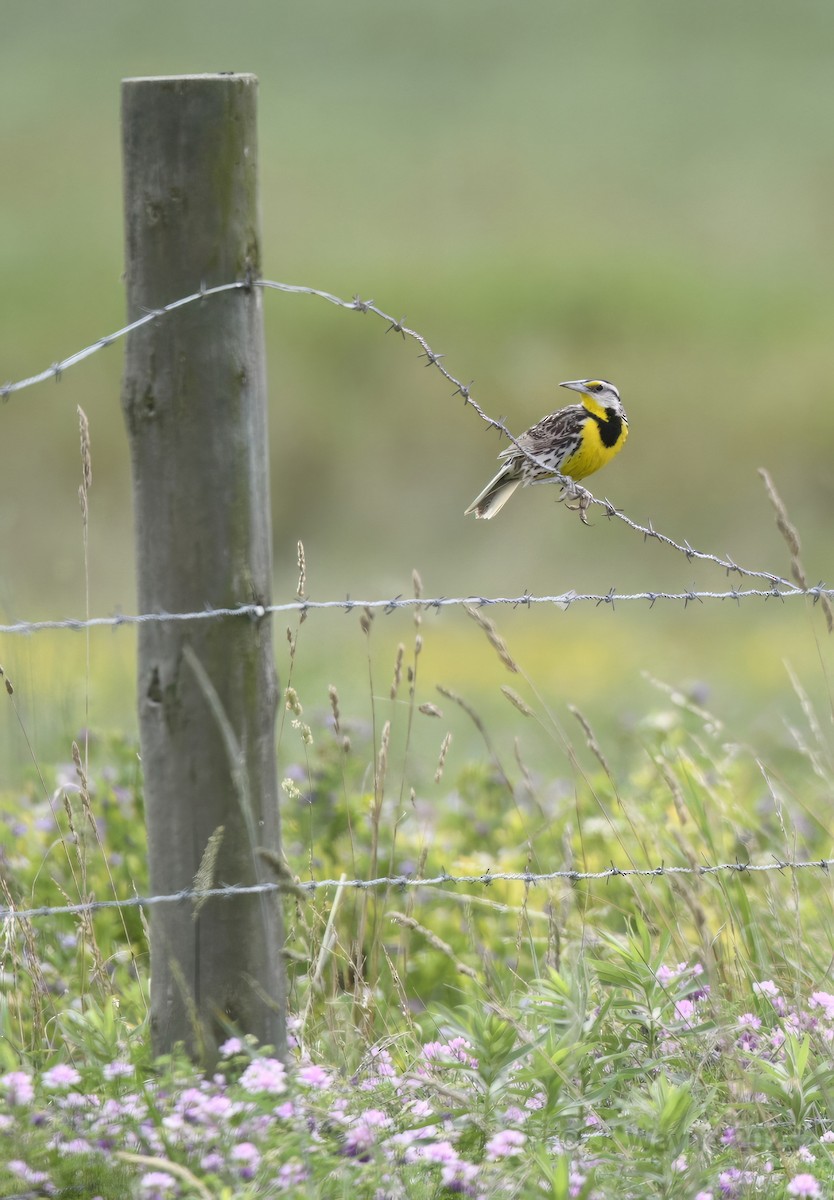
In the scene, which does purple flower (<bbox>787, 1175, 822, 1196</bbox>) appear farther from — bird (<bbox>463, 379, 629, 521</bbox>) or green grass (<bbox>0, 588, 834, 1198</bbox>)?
bird (<bbox>463, 379, 629, 521</bbox>)

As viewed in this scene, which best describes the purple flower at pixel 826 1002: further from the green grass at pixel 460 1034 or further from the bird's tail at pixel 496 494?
the bird's tail at pixel 496 494

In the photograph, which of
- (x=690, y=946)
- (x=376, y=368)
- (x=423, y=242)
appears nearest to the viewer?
(x=690, y=946)

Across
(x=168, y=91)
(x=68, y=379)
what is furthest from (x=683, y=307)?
(x=168, y=91)

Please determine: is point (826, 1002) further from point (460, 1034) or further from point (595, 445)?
point (595, 445)

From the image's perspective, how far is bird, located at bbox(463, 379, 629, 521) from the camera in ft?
12.6

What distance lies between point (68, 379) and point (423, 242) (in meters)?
9.06

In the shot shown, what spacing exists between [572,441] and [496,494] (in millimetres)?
303

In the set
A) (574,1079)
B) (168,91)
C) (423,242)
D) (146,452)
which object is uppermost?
(423,242)

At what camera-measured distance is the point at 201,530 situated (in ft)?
9.45

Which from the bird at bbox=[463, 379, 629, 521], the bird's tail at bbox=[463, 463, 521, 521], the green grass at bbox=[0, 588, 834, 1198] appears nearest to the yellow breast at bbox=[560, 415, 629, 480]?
the bird at bbox=[463, 379, 629, 521]

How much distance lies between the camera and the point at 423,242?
30062mm

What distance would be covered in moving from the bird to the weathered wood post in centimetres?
100

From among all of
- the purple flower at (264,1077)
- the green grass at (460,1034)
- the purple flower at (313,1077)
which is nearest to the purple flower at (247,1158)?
the green grass at (460,1034)

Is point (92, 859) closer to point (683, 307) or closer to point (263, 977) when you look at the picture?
point (263, 977)
